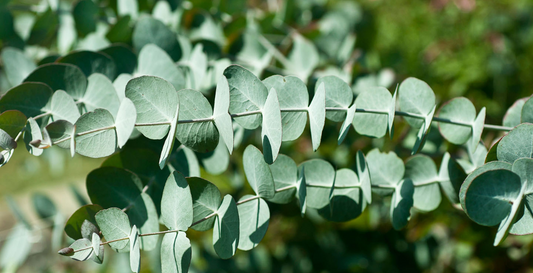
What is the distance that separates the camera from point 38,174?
2.14 m

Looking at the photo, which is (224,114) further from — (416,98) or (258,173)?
(416,98)

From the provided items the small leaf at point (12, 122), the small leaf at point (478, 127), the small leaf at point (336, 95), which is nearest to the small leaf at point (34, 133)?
the small leaf at point (12, 122)

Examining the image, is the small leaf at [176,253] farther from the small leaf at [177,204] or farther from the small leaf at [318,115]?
the small leaf at [318,115]

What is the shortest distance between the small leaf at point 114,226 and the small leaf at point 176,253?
1.1 inches

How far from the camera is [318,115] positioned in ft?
0.87

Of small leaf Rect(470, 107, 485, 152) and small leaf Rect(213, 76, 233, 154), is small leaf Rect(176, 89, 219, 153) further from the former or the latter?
small leaf Rect(470, 107, 485, 152)

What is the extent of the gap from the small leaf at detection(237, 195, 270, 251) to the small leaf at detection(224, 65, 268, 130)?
72 millimetres

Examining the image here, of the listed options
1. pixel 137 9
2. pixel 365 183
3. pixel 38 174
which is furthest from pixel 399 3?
pixel 38 174

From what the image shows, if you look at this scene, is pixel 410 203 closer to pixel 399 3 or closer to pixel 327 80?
pixel 327 80

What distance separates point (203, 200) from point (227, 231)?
0.03m

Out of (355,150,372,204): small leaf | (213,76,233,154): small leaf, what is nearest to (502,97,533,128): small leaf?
(355,150,372,204): small leaf

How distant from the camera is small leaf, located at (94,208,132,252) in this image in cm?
25

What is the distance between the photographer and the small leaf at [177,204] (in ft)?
0.83

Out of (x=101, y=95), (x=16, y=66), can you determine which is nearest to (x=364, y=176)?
(x=101, y=95)
